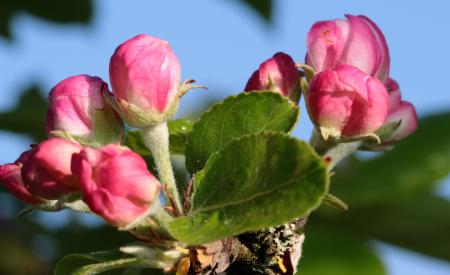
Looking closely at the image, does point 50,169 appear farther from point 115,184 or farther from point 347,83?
point 347,83

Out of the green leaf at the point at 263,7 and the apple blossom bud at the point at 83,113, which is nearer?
the apple blossom bud at the point at 83,113

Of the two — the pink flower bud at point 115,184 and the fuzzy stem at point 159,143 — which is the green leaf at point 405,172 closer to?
the fuzzy stem at point 159,143

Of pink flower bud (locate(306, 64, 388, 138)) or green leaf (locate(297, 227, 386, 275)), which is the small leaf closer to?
pink flower bud (locate(306, 64, 388, 138))

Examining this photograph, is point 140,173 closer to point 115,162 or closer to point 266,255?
point 115,162

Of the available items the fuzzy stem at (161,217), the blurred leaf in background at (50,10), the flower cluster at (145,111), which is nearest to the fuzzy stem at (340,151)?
the flower cluster at (145,111)

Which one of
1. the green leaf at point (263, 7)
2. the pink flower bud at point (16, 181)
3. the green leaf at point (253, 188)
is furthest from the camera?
the green leaf at point (263, 7)

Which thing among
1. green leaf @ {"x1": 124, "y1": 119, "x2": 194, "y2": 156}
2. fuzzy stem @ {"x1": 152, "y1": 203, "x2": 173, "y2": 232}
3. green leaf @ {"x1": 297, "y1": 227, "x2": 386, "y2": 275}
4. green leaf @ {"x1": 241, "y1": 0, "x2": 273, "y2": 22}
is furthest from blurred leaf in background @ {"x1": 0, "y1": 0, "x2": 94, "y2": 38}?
fuzzy stem @ {"x1": 152, "y1": 203, "x2": 173, "y2": 232}
